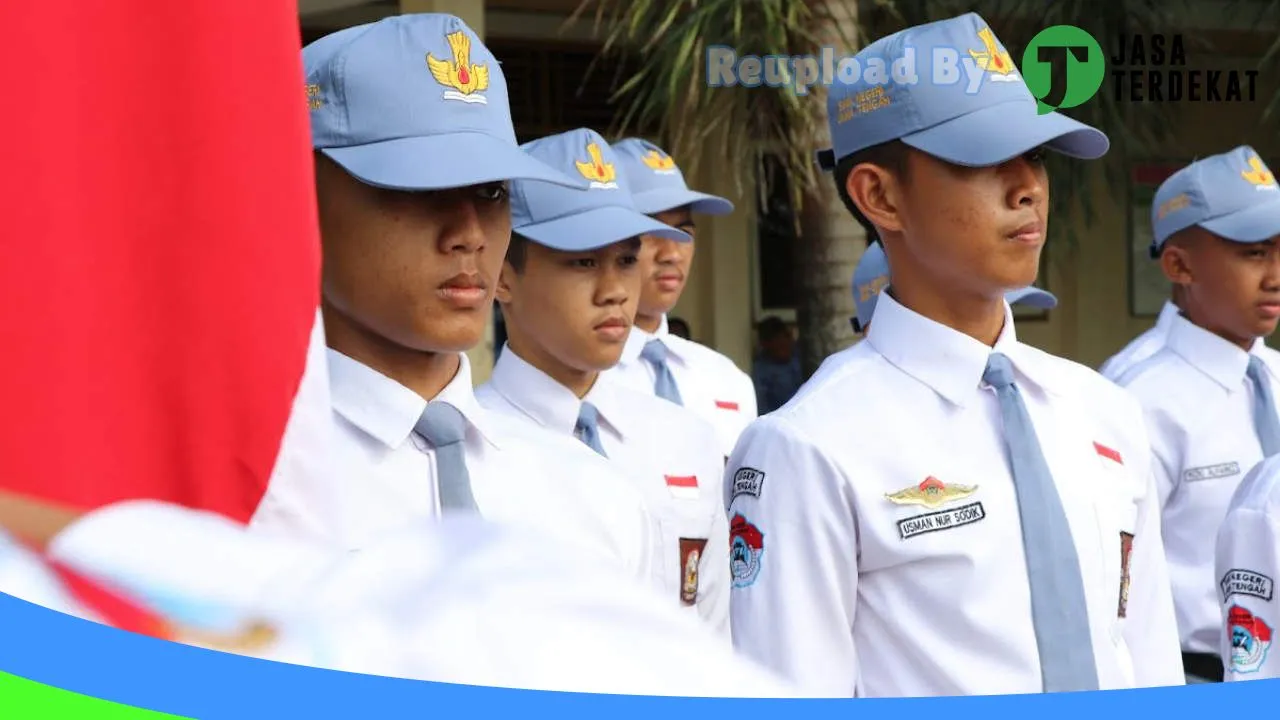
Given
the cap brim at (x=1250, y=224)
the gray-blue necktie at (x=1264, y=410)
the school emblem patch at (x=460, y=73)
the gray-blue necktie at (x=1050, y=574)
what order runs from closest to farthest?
the school emblem patch at (x=460, y=73)
the gray-blue necktie at (x=1050, y=574)
the gray-blue necktie at (x=1264, y=410)
the cap brim at (x=1250, y=224)

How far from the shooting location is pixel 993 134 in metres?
2.58

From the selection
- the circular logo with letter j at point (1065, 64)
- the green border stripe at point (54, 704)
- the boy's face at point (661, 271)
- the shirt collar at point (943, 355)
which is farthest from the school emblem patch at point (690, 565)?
the circular logo with letter j at point (1065, 64)

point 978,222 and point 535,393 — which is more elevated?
point 978,222

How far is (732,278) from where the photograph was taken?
460 inches

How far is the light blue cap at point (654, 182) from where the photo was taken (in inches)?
214

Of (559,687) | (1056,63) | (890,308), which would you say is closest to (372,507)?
(890,308)

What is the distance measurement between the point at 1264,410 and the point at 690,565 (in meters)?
1.98

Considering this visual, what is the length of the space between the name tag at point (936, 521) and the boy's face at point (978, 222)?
0.35m

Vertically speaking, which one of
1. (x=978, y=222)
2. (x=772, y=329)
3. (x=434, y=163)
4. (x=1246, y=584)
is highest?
(x=434, y=163)

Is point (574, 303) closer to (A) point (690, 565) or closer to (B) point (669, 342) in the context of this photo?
(A) point (690, 565)

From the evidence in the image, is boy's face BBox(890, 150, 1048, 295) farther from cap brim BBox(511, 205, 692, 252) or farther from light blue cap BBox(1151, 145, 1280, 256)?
light blue cap BBox(1151, 145, 1280, 256)

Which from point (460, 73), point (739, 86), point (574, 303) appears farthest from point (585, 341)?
point (739, 86)

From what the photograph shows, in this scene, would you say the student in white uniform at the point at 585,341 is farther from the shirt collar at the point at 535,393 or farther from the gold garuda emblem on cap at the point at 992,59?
the gold garuda emblem on cap at the point at 992,59

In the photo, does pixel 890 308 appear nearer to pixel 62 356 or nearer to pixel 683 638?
pixel 62 356
